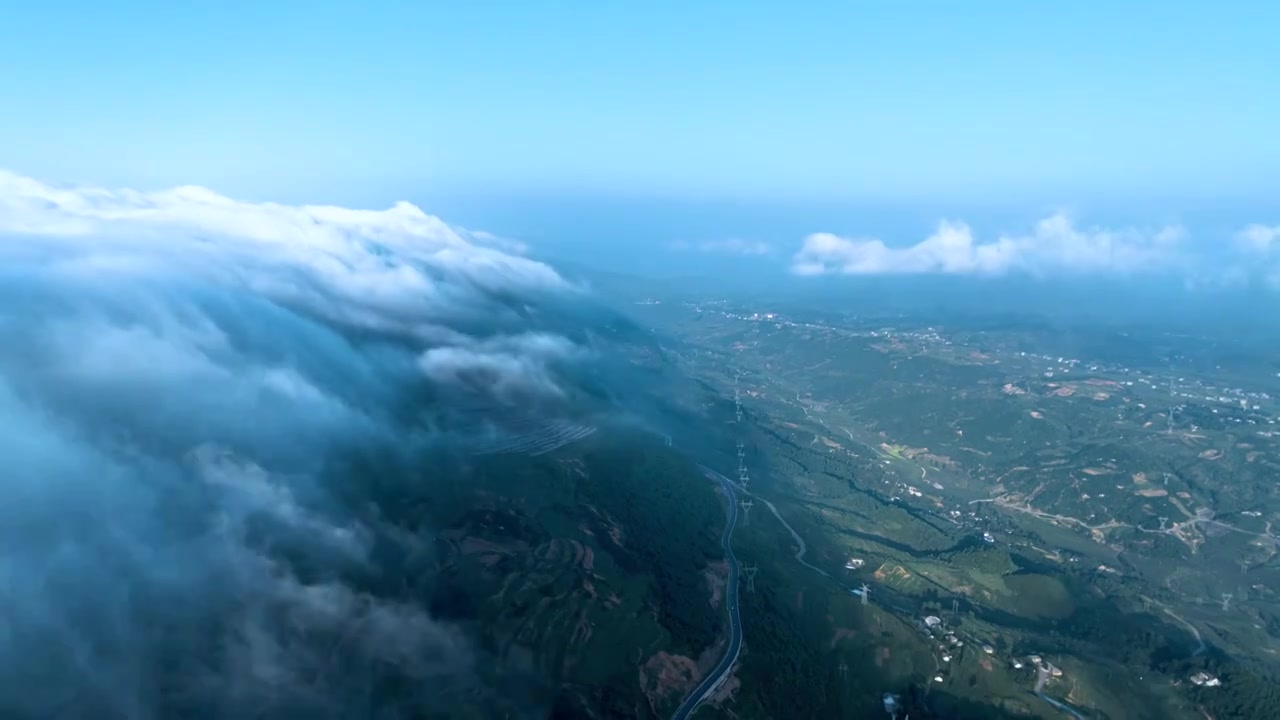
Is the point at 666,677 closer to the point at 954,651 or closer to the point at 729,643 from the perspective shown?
the point at 729,643

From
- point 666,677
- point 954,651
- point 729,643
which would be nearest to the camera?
point 666,677

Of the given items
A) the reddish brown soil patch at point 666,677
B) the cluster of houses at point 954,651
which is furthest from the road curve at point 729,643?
the cluster of houses at point 954,651

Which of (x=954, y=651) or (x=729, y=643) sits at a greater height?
(x=729, y=643)

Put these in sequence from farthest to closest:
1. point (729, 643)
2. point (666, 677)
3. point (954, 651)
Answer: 1. point (954, 651)
2. point (729, 643)
3. point (666, 677)

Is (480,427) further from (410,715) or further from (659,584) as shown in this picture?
(410,715)

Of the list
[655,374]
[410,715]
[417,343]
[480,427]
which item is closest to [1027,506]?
[655,374]

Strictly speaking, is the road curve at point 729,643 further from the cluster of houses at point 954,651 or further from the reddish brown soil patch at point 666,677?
the cluster of houses at point 954,651

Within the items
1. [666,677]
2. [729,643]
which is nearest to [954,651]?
[729,643]

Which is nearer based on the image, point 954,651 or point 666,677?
point 666,677

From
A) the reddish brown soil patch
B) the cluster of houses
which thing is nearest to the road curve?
the reddish brown soil patch

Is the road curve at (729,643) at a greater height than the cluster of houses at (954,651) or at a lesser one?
greater
